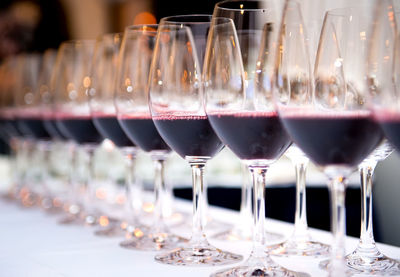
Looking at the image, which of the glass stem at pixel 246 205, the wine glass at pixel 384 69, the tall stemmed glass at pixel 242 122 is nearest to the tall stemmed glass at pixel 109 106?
the glass stem at pixel 246 205

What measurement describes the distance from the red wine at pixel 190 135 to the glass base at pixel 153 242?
19cm

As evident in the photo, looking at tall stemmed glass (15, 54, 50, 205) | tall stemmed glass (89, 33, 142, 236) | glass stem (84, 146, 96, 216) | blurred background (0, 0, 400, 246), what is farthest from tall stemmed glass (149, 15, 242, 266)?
tall stemmed glass (15, 54, 50, 205)

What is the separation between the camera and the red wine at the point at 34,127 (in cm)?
181

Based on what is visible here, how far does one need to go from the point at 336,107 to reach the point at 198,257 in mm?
364

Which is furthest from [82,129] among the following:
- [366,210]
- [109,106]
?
[366,210]

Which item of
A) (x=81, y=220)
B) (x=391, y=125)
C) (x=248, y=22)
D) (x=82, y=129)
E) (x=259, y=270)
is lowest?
(x=81, y=220)

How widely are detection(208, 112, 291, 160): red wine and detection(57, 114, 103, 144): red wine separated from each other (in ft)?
2.16

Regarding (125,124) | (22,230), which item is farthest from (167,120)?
→ (22,230)

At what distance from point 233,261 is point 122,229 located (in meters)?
0.40

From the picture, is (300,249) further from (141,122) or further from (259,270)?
(141,122)

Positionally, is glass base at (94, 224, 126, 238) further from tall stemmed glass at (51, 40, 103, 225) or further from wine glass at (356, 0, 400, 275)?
wine glass at (356, 0, 400, 275)

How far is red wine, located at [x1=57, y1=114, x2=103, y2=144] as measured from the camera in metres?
1.46

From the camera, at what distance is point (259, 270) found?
31.4 inches

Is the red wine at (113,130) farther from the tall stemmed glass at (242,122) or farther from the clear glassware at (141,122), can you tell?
the tall stemmed glass at (242,122)
